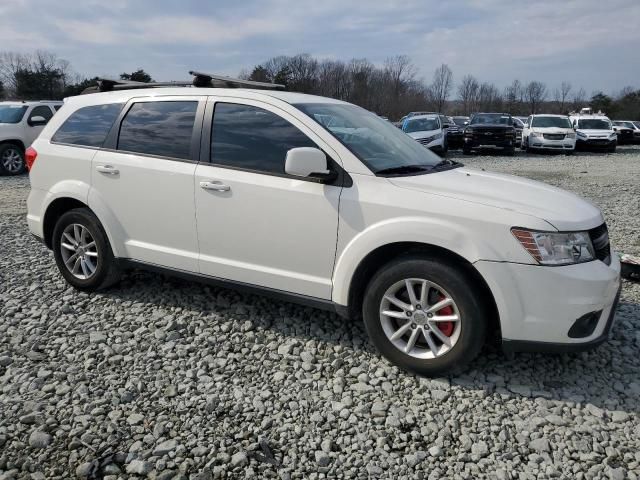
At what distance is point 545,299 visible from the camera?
2.95 metres

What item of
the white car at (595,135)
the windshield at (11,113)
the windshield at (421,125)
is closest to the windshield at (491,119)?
the windshield at (421,125)

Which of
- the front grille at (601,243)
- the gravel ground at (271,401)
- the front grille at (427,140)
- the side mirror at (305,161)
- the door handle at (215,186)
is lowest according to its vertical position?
the gravel ground at (271,401)

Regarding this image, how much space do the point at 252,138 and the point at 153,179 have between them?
90 centimetres

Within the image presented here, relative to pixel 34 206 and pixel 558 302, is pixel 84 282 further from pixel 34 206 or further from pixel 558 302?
pixel 558 302

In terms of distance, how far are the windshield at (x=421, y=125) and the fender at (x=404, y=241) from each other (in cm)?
1676

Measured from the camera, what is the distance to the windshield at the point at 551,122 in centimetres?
2200

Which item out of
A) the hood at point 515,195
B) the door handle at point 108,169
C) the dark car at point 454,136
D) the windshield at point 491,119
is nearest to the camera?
the hood at point 515,195

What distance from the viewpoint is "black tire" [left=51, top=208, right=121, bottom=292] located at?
4.44 meters

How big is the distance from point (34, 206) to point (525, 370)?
440 cm

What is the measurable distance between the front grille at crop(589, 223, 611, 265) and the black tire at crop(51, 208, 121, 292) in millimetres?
3666

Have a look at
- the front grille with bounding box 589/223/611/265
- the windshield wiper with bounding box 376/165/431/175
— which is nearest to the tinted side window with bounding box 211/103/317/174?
the windshield wiper with bounding box 376/165/431/175

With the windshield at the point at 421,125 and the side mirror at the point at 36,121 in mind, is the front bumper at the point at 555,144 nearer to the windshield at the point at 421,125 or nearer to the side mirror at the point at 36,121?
the windshield at the point at 421,125

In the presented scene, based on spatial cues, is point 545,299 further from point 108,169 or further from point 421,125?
point 421,125

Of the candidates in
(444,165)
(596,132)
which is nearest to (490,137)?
(596,132)
